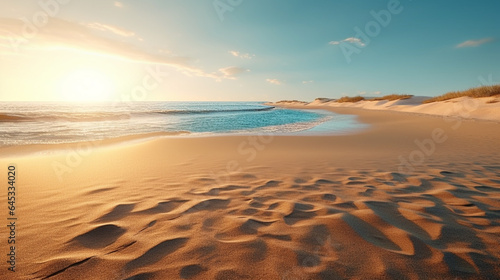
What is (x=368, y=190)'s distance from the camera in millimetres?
3436

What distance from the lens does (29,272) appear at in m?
1.68

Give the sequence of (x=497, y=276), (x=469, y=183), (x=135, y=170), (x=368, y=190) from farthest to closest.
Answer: (x=135, y=170)
(x=469, y=183)
(x=368, y=190)
(x=497, y=276)

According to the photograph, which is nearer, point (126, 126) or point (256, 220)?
point (256, 220)

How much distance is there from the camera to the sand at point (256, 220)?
5.71 ft

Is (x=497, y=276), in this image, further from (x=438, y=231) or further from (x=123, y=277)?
(x=123, y=277)

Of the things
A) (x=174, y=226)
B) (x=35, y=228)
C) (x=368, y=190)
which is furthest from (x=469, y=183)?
(x=35, y=228)

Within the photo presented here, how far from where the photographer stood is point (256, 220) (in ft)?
8.18

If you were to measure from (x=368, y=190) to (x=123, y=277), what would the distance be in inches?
133

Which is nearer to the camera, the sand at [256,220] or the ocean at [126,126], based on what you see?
the sand at [256,220]

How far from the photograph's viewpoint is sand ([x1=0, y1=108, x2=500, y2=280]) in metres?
1.74

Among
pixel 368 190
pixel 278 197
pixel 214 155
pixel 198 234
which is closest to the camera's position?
pixel 198 234

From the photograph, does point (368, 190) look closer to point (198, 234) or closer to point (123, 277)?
point (198, 234)

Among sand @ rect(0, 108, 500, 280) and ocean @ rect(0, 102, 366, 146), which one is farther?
ocean @ rect(0, 102, 366, 146)

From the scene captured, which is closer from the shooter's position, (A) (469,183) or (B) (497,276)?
(B) (497,276)
